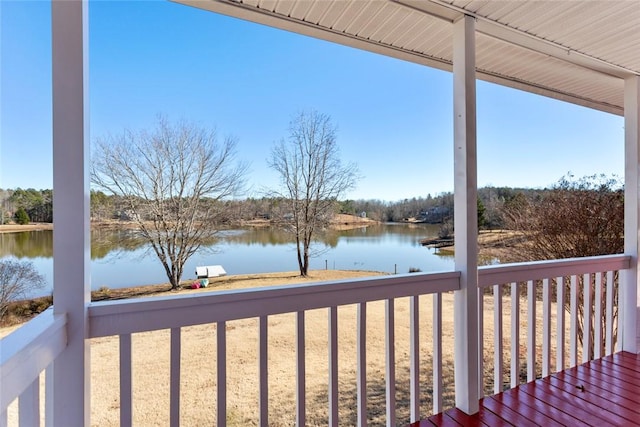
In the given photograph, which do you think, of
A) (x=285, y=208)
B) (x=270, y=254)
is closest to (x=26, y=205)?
(x=270, y=254)

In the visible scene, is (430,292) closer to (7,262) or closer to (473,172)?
(473,172)

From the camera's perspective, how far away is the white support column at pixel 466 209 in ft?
6.06

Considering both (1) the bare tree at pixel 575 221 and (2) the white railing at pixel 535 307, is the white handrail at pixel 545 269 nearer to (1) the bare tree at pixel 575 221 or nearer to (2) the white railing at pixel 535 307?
(2) the white railing at pixel 535 307

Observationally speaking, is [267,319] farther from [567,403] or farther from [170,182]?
[567,403]

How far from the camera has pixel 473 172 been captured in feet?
6.10

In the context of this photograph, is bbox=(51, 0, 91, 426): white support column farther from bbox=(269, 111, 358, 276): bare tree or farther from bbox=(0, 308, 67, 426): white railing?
bbox=(269, 111, 358, 276): bare tree

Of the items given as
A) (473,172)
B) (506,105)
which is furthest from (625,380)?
(506,105)

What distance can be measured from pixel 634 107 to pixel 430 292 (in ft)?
8.50

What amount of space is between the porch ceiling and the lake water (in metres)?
1.27

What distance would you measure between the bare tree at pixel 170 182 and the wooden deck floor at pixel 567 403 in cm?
173

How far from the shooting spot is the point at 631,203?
8.87 feet

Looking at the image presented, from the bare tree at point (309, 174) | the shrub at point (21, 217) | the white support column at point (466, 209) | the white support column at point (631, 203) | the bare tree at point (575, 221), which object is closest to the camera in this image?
the shrub at point (21, 217)

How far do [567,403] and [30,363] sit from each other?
2.66 meters

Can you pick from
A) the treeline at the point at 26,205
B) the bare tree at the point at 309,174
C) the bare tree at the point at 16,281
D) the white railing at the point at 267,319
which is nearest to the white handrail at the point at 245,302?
the white railing at the point at 267,319
